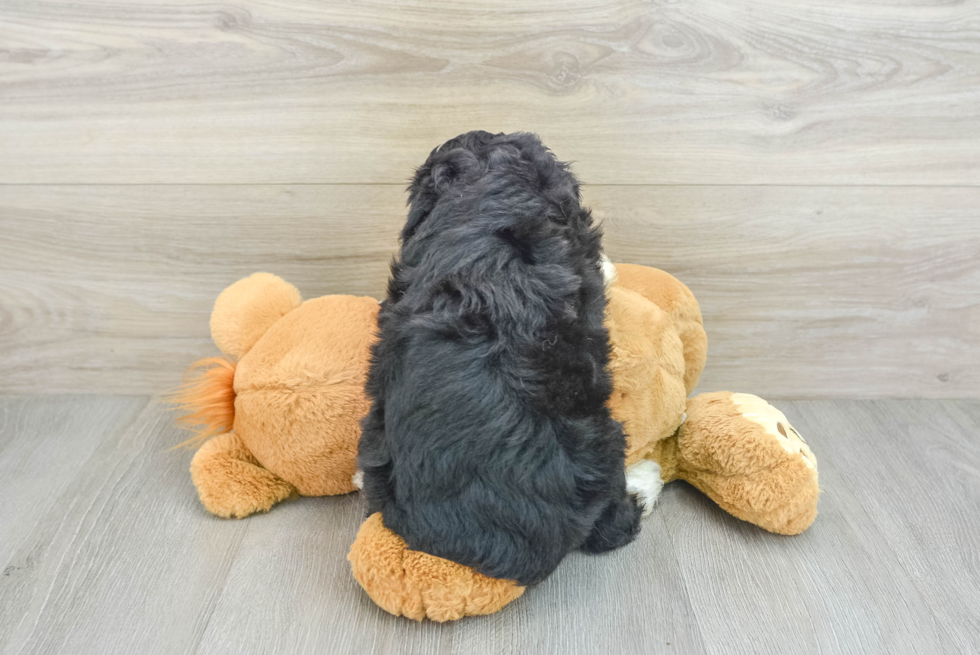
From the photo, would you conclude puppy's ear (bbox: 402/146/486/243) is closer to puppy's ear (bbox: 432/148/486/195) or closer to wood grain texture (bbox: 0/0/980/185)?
puppy's ear (bbox: 432/148/486/195)

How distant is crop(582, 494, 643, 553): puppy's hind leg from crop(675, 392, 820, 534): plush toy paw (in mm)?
97

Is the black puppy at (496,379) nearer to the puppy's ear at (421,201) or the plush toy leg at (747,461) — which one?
the puppy's ear at (421,201)

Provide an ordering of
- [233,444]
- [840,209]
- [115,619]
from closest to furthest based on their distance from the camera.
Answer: [115,619], [233,444], [840,209]

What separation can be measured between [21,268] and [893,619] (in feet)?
3.59

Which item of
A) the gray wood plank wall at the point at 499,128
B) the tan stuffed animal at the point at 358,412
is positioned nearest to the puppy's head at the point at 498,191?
the tan stuffed animal at the point at 358,412

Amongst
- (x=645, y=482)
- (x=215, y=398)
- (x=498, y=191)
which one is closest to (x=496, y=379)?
(x=498, y=191)

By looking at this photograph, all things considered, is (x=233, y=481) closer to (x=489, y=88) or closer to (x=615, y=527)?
(x=615, y=527)

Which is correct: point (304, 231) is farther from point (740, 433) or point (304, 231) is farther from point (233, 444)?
point (740, 433)

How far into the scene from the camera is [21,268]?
939 mm

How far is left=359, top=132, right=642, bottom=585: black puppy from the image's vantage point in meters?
0.55

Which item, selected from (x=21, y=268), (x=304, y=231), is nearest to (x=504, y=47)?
(x=304, y=231)

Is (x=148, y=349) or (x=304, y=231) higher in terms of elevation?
(x=304, y=231)

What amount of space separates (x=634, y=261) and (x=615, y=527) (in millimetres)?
374

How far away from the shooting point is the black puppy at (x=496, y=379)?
55 cm
